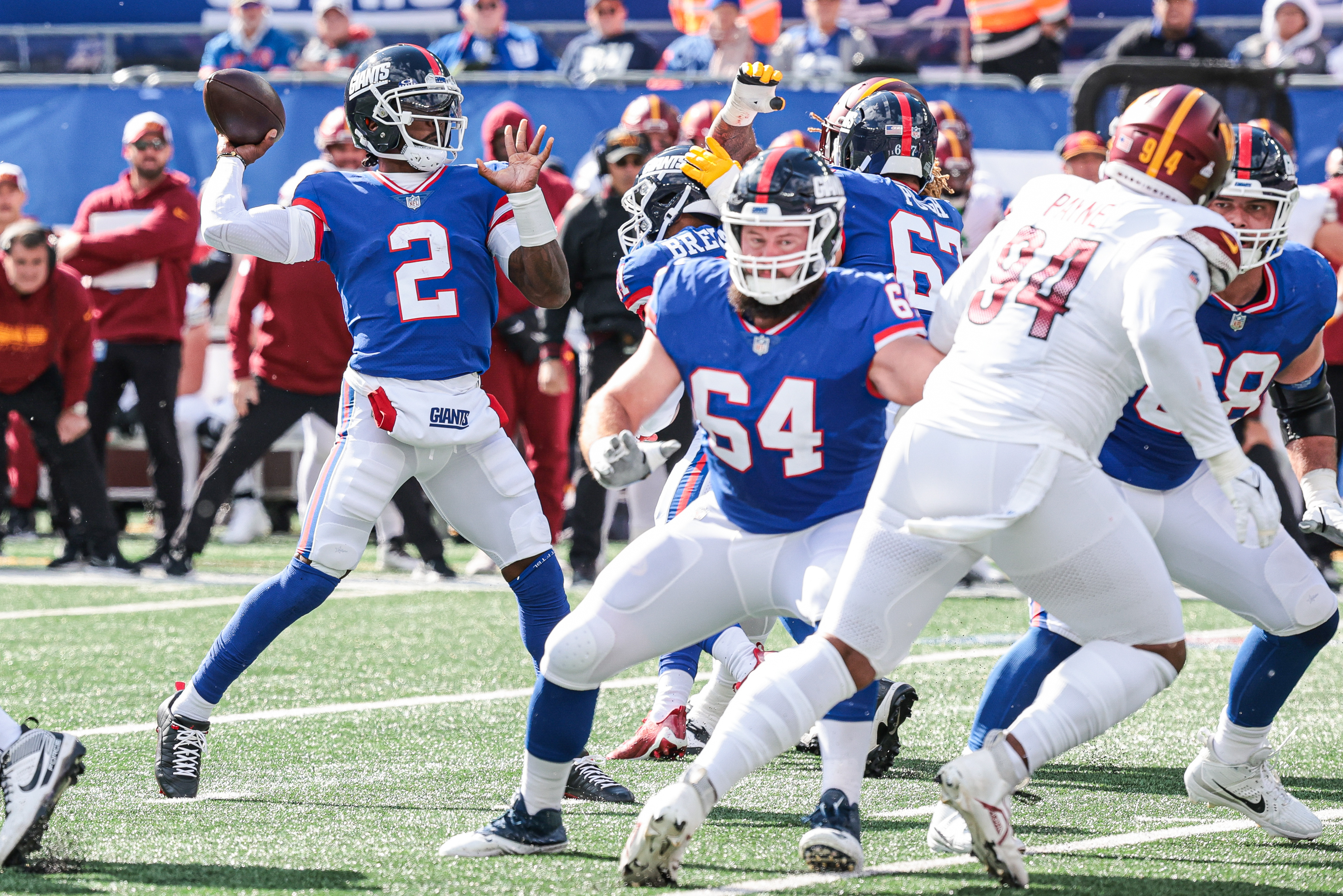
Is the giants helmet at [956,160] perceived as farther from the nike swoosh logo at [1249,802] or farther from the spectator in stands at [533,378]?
the nike swoosh logo at [1249,802]

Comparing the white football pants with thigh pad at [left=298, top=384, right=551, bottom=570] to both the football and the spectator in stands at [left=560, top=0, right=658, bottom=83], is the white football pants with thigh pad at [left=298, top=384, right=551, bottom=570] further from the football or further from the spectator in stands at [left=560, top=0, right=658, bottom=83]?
the spectator in stands at [left=560, top=0, right=658, bottom=83]

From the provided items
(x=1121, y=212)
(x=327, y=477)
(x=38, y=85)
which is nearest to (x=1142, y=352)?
(x=1121, y=212)

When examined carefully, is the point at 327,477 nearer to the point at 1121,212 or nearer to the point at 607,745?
the point at 607,745

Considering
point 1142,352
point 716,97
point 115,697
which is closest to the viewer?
point 1142,352

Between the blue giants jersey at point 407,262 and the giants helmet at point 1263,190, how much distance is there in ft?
6.03

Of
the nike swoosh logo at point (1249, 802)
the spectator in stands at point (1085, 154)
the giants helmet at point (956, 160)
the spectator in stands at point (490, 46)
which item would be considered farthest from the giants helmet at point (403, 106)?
the spectator in stands at point (490, 46)

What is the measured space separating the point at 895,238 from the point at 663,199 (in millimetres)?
671

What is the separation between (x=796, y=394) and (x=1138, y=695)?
91cm

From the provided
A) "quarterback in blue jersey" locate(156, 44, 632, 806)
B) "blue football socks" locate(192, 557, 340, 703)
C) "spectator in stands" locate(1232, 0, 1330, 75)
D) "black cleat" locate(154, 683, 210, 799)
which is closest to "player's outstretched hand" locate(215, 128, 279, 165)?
"quarterback in blue jersey" locate(156, 44, 632, 806)

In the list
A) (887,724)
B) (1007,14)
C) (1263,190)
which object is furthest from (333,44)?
(1263,190)

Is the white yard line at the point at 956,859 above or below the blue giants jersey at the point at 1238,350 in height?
below

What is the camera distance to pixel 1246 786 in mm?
4141

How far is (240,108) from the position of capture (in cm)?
476

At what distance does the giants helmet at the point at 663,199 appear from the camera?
4844 mm
